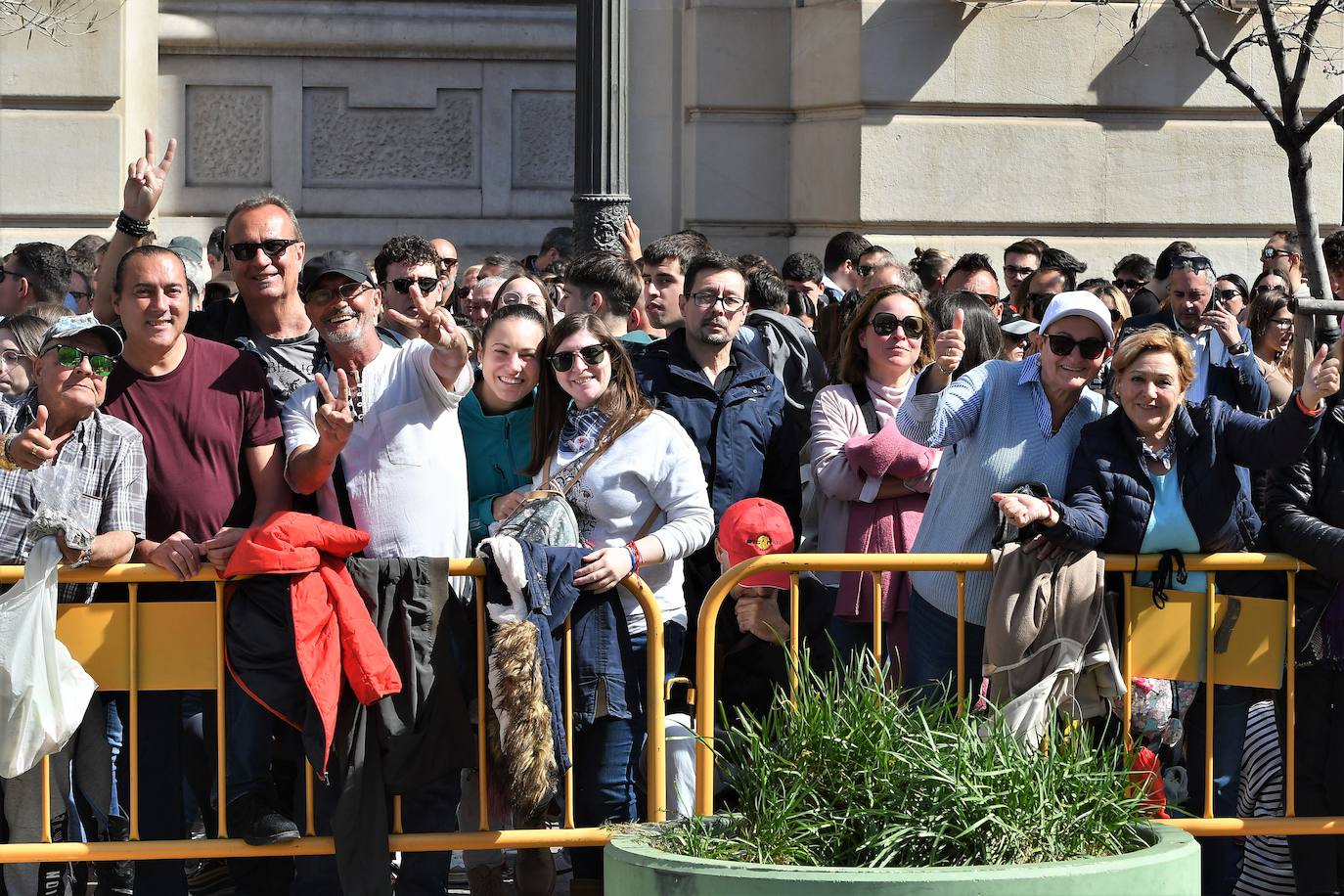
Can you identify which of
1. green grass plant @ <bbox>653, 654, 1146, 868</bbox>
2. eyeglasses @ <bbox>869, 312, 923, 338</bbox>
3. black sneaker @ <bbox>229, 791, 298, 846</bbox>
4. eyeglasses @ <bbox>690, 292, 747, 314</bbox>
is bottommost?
black sneaker @ <bbox>229, 791, 298, 846</bbox>

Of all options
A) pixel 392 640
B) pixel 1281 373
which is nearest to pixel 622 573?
pixel 392 640

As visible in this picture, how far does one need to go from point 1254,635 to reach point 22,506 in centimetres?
369

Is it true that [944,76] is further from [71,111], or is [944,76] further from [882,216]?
[71,111]

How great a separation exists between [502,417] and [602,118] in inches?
169

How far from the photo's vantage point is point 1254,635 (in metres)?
5.43

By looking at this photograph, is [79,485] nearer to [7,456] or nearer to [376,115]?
[7,456]

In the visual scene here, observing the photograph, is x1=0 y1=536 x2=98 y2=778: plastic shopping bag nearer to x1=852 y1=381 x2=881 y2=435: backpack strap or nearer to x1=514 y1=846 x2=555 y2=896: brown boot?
x1=514 y1=846 x2=555 y2=896: brown boot

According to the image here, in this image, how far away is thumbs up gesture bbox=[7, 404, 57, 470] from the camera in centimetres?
502

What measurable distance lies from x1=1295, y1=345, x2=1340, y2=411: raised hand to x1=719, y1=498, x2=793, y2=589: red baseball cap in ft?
5.31

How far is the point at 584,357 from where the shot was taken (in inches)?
226

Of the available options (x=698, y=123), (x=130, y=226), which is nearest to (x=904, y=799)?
(x=130, y=226)

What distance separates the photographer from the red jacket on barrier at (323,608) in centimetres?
491

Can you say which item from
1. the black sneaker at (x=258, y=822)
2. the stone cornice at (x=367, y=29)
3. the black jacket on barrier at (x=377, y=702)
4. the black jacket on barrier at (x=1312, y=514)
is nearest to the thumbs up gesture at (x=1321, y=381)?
the black jacket on barrier at (x=1312, y=514)

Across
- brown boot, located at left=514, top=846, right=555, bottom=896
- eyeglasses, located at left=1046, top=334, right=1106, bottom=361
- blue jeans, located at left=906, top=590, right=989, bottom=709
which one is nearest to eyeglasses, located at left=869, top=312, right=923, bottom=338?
eyeglasses, located at left=1046, top=334, right=1106, bottom=361
